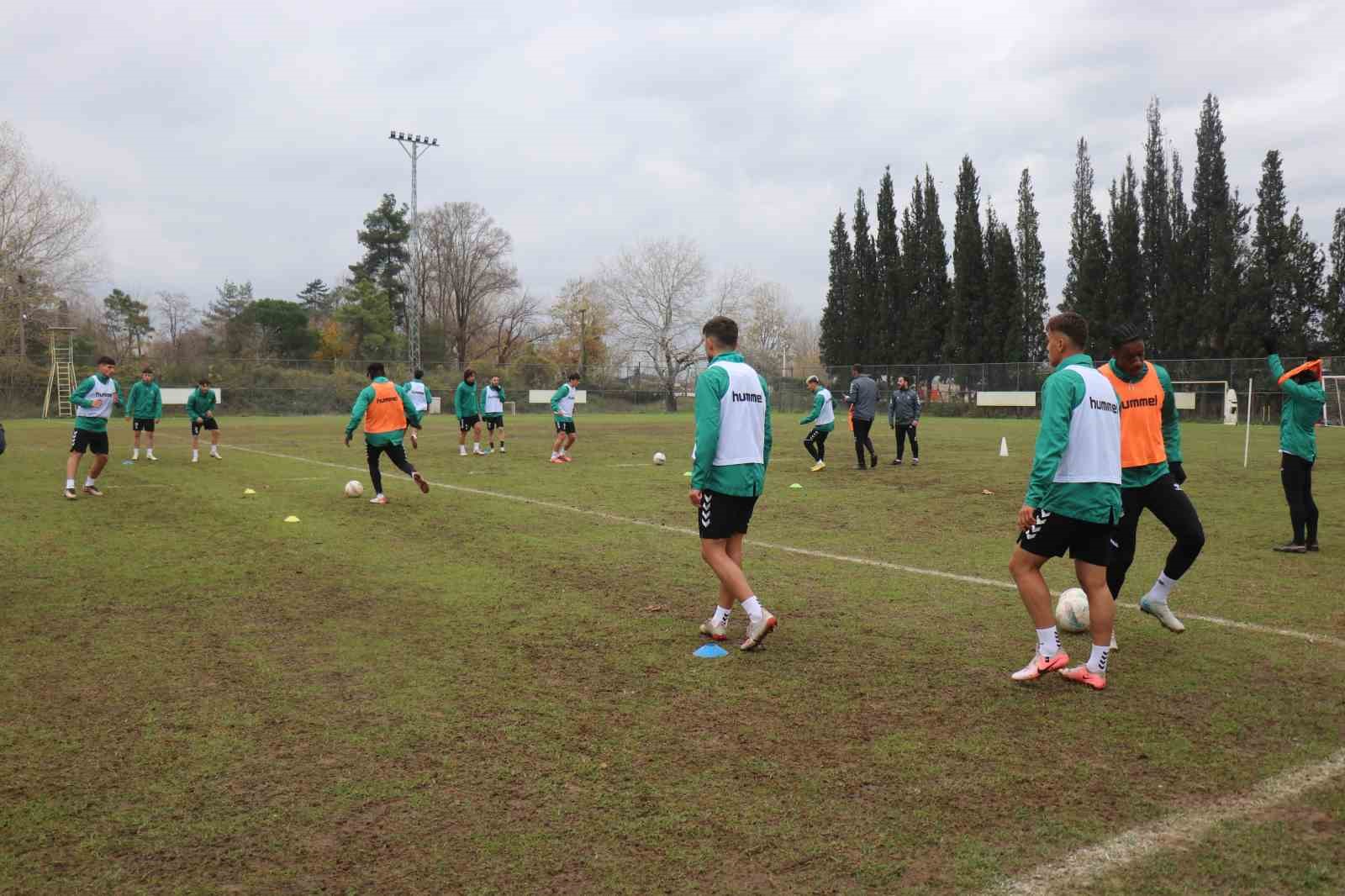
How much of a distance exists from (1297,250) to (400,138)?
48.5 m

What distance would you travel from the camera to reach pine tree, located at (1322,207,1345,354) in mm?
45219

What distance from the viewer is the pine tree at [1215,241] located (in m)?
49.0

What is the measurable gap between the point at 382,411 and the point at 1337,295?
4970 cm

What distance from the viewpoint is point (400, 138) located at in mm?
54250

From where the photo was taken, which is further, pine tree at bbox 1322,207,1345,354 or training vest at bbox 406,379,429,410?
pine tree at bbox 1322,207,1345,354

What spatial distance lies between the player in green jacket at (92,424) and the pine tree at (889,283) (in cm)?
5558

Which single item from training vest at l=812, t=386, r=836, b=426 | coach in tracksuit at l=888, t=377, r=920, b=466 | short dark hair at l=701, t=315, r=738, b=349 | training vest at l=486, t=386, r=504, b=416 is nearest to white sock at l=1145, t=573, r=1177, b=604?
short dark hair at l=701, t=315, r=738, b=349

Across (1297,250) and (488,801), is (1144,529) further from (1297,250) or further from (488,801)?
(1297,250)

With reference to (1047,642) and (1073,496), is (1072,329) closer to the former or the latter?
(1073,496)

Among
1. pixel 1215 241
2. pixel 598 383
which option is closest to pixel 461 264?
pixel 598 383

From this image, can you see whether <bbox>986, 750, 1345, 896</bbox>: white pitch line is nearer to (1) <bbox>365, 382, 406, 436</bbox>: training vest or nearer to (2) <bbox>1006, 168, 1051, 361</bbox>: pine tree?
(1) <bbox>365, 382, 406, 436</bbox>: training vest

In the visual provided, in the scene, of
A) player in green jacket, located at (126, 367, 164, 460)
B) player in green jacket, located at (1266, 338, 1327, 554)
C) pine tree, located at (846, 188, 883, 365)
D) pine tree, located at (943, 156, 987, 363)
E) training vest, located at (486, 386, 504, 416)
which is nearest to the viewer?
player in green jacket, located at (1266, 338, 1327, 554)

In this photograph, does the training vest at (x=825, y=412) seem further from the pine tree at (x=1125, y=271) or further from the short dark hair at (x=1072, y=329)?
the pine tree at (x=1125, y=271)

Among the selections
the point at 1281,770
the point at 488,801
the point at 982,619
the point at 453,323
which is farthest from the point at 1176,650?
the point at 453,323
